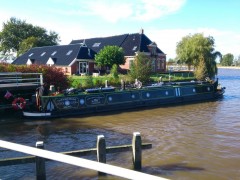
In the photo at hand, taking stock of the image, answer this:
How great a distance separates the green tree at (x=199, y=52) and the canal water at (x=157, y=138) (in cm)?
2166

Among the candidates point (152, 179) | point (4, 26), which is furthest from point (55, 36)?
point (152, 179)

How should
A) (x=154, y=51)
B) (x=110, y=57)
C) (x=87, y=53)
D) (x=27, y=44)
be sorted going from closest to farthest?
(x=110, y=57), (x=87, y=53), (x=154, y=51), (x=27, y=44)

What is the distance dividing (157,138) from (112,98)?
27.3 ft

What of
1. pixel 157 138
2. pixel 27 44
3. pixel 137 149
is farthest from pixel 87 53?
pixel 137 149

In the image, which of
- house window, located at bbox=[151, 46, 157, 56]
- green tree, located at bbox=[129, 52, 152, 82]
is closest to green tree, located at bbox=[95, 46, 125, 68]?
green tree, located at bbox=[129, 52, 152, 82]

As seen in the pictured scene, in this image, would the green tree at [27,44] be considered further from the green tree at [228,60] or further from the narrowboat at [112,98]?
the green tree at [228,60]

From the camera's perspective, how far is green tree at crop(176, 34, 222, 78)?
43.6 meters

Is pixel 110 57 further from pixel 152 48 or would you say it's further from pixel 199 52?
pixel 199 52

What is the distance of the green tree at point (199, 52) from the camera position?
143ft

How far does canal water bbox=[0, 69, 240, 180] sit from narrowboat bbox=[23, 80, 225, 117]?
914mm

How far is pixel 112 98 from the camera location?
21625mm

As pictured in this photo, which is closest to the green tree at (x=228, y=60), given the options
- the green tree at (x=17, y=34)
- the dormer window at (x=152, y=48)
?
the green tree at (x=17, y=34)

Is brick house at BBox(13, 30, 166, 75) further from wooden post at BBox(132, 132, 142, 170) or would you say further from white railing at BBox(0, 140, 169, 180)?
white railing at BBox(0, 140, 169, 180)

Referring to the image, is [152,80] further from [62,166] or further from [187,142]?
[62,166]
